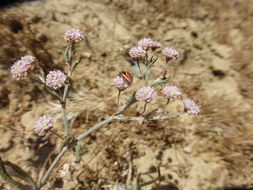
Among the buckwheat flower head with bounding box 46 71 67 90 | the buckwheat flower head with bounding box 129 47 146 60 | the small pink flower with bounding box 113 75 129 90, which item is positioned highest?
the buckwheat flower head with bounding box 129 47 146 60

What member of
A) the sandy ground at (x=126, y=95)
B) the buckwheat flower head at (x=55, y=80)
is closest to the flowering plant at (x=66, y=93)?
the buckwheat flower head at (x=55, y=80)

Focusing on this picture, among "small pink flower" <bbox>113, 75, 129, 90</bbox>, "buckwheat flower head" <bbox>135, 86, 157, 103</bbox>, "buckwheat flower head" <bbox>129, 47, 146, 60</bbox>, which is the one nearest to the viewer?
"buckwheat flower head" <bbox>135, 86, 157, 103</bbox>

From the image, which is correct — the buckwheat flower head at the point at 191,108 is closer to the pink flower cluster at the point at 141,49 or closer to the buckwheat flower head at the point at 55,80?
the pink flower cluster at the point at 141,49

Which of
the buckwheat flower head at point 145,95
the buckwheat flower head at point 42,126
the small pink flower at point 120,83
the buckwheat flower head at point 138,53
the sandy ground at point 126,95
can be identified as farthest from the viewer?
the sandy ground at point 126,95

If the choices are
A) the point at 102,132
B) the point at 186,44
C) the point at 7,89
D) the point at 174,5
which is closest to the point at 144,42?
the point at 102,132

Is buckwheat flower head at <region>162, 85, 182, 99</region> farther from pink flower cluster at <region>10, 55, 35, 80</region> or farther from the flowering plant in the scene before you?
pink flower cluster at <region>10, 55, 35, 80</region>

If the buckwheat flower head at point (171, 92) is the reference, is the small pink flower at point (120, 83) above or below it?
above

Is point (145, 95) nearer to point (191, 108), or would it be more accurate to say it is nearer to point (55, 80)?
point (191, 108)

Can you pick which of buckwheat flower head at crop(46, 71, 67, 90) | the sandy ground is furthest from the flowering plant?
the sandy ground
